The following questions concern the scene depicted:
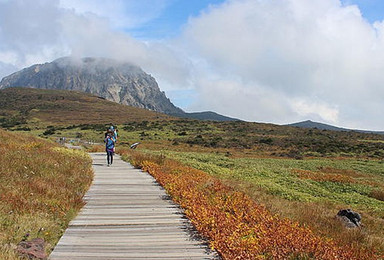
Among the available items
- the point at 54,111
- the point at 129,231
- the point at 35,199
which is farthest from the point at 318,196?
the point at 54,111

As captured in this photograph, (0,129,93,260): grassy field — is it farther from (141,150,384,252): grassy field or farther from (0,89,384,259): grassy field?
(141,150,384,252): grassy field

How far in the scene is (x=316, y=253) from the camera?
4.81 meters

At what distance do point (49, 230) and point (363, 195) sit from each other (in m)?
18.7

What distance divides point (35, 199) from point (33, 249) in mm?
2490

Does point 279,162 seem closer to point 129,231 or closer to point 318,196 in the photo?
point 318,196

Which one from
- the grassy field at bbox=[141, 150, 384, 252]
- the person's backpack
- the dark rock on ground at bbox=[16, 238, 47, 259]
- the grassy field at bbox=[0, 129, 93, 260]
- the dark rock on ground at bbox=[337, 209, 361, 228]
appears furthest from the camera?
the person's backpack

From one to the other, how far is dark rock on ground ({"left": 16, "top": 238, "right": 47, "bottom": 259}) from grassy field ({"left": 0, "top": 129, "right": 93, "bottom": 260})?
0.38ft

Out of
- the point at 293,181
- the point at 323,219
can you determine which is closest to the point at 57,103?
the point at 293,181

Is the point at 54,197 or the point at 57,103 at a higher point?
the point at 57,103

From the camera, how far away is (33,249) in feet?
15.2

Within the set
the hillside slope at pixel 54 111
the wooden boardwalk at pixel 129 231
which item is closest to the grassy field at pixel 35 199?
the wooden boardwalk at pixel 129 231

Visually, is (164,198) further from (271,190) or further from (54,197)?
(271,190)

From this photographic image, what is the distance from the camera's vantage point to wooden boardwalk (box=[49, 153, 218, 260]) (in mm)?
4918

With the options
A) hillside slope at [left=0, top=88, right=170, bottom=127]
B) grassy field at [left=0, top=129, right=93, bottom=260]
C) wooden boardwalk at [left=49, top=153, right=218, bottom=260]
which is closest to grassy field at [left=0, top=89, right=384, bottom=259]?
grassy field at [left=0, top=129, right=93, bottom=260]
